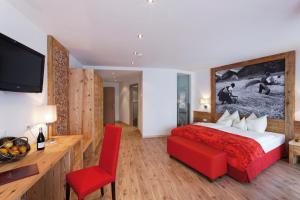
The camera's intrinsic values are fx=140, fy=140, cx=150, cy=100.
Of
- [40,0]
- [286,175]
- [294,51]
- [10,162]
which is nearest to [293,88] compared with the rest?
[294,51]

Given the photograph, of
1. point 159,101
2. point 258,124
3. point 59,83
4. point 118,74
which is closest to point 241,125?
point 258,124

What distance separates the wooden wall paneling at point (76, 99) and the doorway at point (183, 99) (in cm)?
371

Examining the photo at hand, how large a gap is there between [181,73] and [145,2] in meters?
4.34

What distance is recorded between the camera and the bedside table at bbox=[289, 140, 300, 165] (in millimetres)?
2915

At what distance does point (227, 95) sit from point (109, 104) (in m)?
5.65

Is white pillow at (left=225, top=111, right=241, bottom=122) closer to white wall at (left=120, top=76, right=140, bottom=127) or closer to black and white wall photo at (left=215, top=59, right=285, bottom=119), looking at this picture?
black and white wall photo at (left=215, top=59, right=285, bottom=119)

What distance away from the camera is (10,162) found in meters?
1.41

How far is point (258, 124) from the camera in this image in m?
3.46

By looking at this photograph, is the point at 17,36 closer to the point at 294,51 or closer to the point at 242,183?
the point at 242,183

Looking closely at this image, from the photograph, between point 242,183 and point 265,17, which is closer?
point 265,17

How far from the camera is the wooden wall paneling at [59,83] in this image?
2460 millimetres

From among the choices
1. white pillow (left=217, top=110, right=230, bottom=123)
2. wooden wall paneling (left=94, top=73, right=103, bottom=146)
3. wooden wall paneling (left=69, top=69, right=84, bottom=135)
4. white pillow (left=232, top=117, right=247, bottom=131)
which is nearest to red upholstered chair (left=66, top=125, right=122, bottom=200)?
wooden wall paneling (left=69, top=69, right=84, bottom=135)

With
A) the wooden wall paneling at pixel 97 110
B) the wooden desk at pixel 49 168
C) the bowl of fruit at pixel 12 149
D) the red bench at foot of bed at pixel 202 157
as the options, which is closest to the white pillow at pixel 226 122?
the red bench at foot of bed at pixel 202 157

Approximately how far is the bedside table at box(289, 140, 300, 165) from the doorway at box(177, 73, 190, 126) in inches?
129
